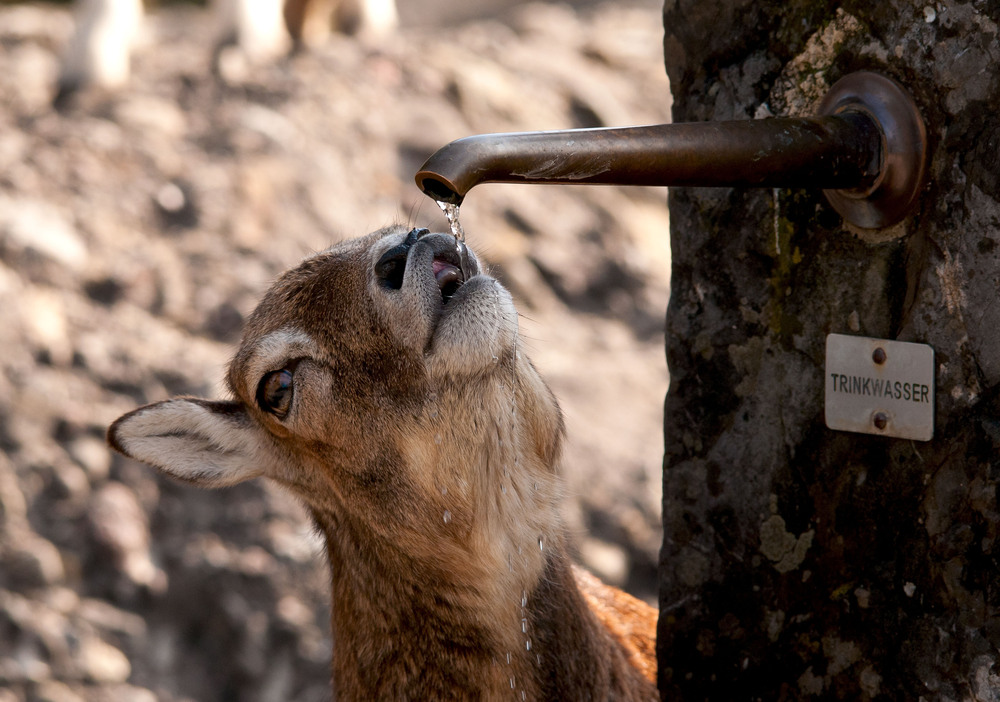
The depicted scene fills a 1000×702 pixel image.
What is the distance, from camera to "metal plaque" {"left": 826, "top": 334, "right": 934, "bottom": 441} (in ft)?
6.56

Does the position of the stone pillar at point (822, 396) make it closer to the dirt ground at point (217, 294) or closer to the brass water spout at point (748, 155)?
the brass water spout at point (748, 155)

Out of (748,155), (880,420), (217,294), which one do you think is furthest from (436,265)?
(217,294)

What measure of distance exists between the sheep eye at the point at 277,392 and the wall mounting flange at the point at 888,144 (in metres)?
1.49

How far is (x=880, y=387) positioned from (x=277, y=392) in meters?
1.54

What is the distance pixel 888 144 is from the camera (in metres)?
1.96

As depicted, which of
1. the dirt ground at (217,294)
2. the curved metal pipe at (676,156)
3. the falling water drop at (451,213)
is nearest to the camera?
the curved metal pipe at (676,156)

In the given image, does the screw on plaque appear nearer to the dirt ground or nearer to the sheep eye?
the sheep eye

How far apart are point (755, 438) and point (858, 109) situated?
72 centimetres

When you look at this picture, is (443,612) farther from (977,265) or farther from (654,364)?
(654,364)

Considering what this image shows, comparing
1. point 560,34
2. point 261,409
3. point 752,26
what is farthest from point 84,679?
point 560,34

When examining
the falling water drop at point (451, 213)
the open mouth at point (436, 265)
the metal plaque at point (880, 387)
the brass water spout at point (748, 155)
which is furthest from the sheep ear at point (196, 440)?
the metal plaque at point (880, 387)

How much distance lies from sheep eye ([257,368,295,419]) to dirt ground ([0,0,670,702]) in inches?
63.1

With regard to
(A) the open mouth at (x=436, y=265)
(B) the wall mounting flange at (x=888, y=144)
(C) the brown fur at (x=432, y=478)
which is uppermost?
(B) the wall mounting flange at (x=888, y=144)

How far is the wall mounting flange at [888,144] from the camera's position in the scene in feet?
6.38
